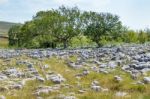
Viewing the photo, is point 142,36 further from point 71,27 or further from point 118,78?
point 118,78

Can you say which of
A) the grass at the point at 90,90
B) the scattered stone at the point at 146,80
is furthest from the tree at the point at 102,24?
the scattered stone at the point at 146,80

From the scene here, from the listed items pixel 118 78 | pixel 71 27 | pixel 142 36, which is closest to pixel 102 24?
pixel 71 27

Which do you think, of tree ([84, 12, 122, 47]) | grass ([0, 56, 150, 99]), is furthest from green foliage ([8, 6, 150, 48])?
grass ([0, 56, 150, 99])

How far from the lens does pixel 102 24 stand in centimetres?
7106

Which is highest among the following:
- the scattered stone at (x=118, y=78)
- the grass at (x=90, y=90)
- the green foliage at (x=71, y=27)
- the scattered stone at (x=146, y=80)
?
the green foliage at (x=71, y=27)

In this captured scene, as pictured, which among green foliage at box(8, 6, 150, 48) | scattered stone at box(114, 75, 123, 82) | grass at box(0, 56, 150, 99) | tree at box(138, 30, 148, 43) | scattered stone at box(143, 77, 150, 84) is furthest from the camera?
tree at box(138, 30, 148, 43)

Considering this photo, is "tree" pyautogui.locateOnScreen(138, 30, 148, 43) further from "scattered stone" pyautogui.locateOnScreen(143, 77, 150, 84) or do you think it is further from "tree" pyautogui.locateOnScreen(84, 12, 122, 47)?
"scattered stone" pyautogui.locateOnScreen(143, 77, 150, 84)

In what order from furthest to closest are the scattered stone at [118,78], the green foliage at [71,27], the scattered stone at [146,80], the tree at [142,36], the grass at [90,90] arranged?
1. the tree at [142,36]
2. the green foliage at [71,27]
3. the scattered stone at [118,78]
4. the scattered stone at [146,80]
5. the grass at [90,90]

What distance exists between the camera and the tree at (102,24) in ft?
229

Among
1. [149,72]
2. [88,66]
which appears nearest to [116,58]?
[88,66]

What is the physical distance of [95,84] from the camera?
20.1 metres

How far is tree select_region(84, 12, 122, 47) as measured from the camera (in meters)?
69.9

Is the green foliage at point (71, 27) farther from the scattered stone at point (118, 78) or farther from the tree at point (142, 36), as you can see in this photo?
the tree at point (142, 36)

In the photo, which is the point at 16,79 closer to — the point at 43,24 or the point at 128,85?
the point at 128,85
